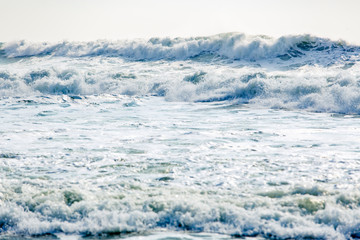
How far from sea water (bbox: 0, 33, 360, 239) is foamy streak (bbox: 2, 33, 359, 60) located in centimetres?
633

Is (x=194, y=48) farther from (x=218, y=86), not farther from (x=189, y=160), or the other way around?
(x=189, y=160)

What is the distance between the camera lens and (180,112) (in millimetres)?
11906

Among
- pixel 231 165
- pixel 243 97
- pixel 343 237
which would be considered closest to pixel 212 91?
pixel 243 97

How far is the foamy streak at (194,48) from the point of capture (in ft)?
71.7

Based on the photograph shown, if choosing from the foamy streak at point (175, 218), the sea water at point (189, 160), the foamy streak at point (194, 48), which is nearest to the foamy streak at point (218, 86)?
the sea water at point (189, 160)

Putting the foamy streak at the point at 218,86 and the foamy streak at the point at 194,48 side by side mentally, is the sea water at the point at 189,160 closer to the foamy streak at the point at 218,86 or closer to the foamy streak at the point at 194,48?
the foamy streak at the point at 218,86

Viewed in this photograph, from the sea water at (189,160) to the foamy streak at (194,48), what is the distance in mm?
6332

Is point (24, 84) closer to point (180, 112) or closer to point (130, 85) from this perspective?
point (130, 85)

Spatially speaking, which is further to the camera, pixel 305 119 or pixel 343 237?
pixel 305 119

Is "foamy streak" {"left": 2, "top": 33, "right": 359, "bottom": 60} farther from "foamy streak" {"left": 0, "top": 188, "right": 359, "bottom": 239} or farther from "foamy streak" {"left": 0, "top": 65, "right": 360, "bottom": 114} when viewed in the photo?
"foamy streak" {"left": 0, "top": 188, "right": 359, "bottom": 239}

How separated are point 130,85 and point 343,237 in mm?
14598

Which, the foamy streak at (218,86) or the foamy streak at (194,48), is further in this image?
the foamy streak at (194,48)

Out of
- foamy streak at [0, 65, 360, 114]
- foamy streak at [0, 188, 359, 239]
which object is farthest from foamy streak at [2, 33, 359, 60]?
foamy streak at [0, 188, 359, 239]

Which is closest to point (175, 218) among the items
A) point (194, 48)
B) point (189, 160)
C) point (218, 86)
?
point (189, 160)
